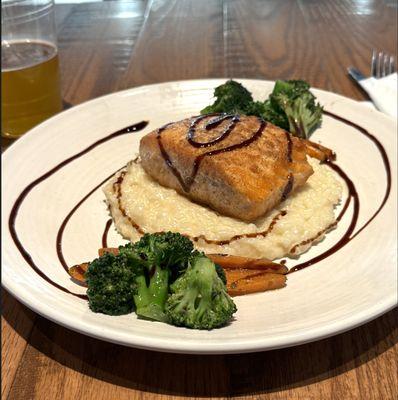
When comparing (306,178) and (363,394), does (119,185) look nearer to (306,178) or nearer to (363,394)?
(306,178)

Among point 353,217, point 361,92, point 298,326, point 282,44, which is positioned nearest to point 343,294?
point 298,326

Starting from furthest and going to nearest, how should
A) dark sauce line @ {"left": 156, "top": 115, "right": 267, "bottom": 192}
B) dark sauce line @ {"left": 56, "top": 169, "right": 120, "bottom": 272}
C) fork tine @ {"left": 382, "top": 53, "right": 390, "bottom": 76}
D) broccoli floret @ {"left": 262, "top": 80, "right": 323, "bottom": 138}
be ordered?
fork tine @ {"left": 382, "top": 53, "right": 390, "bottom": 76} → broccoli floret @ {"left": 262, "top": 80, "right": 323, "bottom": 138} → dark sauce line @ {"left": 156, "top": 115, "right": 267, "bottom": 192} → dark sauce line @ {"left": 56, "top": 169, "right": 120, "bottom": 272}

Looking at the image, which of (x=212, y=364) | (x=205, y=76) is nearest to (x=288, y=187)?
(x=212, y=364)

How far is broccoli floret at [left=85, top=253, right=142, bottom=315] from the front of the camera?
86.4 inches

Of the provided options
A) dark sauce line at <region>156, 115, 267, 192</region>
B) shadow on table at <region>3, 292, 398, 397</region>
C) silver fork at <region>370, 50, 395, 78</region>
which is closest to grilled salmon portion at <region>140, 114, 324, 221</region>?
dark sauce line at <region>156, 115, 267, 192</region>

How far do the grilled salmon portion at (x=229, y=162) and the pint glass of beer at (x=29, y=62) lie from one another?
1.12 m

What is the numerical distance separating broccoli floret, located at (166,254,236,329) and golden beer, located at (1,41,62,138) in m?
A: 0.88

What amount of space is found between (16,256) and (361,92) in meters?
3.51

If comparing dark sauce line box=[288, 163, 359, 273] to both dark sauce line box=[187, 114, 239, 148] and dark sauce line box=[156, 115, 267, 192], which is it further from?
dark sauce line box=[187, 114, 239, 148]

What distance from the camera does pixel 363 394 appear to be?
2049 millimetres

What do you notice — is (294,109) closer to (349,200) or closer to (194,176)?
(349,200)

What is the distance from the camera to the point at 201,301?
218 centimetres

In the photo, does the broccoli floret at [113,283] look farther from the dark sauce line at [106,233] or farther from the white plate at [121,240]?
the dark sauce line at [106,233]

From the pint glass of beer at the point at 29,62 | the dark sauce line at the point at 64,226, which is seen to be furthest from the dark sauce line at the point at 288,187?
the pint glass of beer at the point at 29,62
